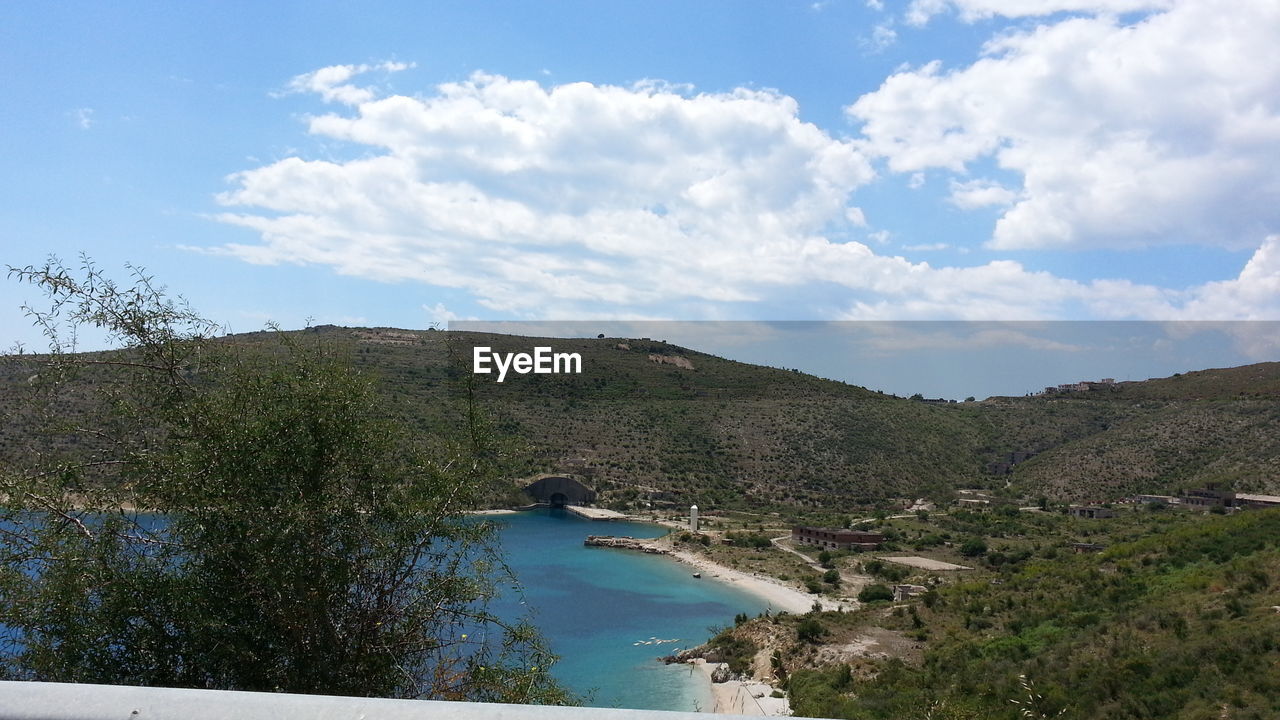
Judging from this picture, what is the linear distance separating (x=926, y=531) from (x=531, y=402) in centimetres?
3830

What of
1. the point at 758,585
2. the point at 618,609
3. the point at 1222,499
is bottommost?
the point at 618,609

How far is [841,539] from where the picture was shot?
45.7 m

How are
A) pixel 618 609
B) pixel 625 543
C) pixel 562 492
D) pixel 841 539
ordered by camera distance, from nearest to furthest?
pixel 618 609
pixel 841 539
pixel 625 543
pixel 562 492

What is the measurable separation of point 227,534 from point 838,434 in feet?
231

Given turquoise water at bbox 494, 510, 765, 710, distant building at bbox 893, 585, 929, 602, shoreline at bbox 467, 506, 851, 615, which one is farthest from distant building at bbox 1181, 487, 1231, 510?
turquoise water at bbox 494, 510, 765, 710

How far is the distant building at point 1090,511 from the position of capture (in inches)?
1857

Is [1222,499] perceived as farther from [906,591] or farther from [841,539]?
[906,591]

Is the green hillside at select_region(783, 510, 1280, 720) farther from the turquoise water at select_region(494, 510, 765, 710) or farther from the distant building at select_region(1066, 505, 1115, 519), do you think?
the distant building at select_region(1066, 505, 1115, 519)

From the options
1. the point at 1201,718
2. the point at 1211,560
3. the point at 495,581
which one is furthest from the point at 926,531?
the point at 495,581

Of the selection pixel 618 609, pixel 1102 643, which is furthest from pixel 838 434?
pixel 1102 643

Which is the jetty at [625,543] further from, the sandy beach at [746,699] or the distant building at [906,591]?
the sandy beach at [746,699]

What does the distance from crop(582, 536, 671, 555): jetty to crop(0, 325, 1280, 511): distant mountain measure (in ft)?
25.9

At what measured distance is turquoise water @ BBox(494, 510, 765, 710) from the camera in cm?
2633

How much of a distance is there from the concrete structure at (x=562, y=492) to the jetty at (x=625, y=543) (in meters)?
9.95
